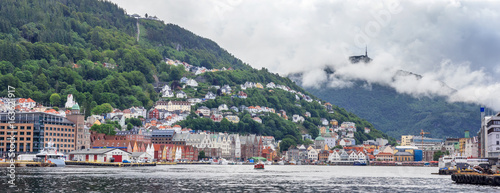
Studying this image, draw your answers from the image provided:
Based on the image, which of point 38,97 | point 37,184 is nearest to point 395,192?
point 37,184

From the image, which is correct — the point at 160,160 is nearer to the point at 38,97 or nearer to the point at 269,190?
the point at 38,97

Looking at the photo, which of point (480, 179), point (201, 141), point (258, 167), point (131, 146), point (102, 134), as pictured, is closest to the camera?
point (480, 179)

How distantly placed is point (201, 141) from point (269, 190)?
125553mm

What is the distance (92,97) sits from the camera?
7805 inches

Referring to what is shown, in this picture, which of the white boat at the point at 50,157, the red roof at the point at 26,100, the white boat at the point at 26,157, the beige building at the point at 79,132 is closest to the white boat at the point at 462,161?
the white boat at the point at 50,157

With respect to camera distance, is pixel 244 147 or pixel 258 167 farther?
pixel 244 147

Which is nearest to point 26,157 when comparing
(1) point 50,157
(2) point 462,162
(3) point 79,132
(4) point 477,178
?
(1) point 50,157

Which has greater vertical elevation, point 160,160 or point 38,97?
point 38,97

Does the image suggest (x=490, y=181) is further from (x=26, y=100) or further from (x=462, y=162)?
(x=26, y=100)

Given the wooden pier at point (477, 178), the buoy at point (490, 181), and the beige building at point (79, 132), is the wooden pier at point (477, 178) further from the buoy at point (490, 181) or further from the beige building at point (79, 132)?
the beige building at point (79, 132)

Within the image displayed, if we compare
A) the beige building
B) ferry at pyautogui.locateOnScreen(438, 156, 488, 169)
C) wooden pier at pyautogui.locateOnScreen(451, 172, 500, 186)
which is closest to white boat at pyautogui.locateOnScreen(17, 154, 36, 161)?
the beige building

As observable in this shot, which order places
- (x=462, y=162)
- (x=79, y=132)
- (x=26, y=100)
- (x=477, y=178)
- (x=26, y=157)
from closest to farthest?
(x=477, y=178), (x=462, y=162), (x=26, y=157), (x=79, y=132), (x=26, y=100)

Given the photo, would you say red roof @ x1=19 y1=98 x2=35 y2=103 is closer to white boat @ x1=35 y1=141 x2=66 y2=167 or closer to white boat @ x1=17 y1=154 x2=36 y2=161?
white boat @ x1=17 y1=154 x2=36 y2=161

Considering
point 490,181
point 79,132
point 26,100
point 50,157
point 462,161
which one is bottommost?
point 490,181
